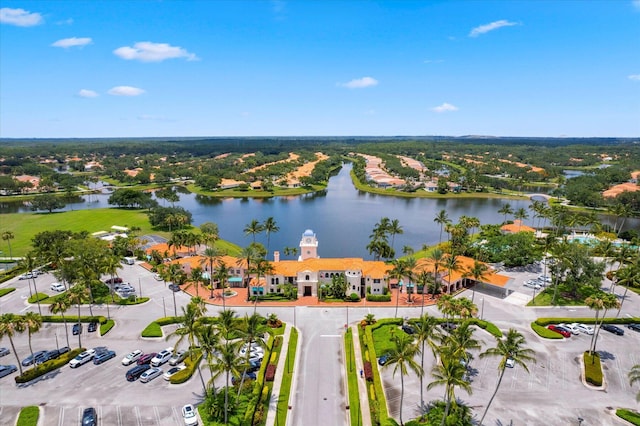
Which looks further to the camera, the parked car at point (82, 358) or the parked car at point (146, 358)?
the parked car at point (146, 358)

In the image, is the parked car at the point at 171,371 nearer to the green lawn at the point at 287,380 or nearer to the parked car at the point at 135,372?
the parked car at the point at 135,372

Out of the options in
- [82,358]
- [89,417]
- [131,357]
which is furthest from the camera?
[131,357]

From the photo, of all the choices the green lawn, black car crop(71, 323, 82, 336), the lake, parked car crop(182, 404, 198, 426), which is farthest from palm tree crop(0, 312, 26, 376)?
the lake

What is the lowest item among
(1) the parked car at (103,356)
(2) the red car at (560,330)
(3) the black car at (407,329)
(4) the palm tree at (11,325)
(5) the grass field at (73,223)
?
(2) the red car at (560,330)

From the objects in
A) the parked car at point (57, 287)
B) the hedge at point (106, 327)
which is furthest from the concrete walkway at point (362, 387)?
the parked car at point (57, 287)

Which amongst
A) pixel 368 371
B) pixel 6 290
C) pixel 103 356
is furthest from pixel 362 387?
Result: pixel 6 290

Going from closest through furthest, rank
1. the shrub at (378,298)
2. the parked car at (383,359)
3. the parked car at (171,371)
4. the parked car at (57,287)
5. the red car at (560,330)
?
the parked car at (171,371), the parked car at (383,359), the red car at (560,330), the shrub at (378,298), the parked car at (57,287)

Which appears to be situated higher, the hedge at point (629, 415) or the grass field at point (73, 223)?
the grass field at point (73, 223)

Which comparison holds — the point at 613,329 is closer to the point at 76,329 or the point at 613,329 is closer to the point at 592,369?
the point at 592,369
